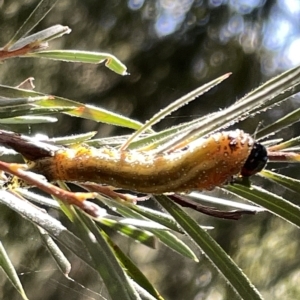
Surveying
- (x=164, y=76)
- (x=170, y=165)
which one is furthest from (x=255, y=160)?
(x=164, y=76)

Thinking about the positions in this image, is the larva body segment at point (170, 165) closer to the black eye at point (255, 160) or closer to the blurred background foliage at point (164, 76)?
the black eye at point (255, 160)

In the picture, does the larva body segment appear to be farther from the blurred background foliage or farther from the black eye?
the blurred background foliage

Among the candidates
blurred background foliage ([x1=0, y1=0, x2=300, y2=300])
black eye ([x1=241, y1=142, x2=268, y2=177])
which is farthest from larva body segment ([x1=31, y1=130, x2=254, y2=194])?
blurred background foliage ([x1=0, y1=0, x2=300, y2=300])

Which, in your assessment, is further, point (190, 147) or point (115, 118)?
point (115, 118)

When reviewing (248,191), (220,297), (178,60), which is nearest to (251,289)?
(248,191)

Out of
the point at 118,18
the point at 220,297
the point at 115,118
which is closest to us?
the point at 115,118

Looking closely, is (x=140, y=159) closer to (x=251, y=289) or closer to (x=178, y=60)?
(x=251, y=289)

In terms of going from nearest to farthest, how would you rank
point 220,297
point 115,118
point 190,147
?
1. point 190,147
2. point 115,118
3. point 220,297

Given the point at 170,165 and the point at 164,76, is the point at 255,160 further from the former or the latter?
the point at 164,76
